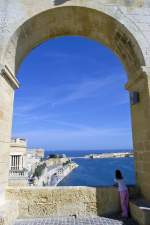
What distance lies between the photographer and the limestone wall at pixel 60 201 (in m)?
5.40

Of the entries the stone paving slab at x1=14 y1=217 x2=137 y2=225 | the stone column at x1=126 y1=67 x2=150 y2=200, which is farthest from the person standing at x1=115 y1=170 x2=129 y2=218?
the stone column at x1=126 y1=67 x2=150 y2=200

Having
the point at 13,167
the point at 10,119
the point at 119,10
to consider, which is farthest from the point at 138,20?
the point at 13,167

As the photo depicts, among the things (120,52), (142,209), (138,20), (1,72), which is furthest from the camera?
(120,52)

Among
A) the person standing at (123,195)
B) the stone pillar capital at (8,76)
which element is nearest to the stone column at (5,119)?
the stone pillar capital at (8,76)

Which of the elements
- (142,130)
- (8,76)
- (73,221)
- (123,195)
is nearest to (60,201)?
(73,221)

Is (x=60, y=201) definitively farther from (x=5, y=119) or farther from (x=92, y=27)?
(x=92, y=27)

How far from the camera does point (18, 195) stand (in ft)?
17.7

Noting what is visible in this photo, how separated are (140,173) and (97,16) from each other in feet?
14.0

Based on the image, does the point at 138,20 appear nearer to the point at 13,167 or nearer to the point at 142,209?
the point at 142,209

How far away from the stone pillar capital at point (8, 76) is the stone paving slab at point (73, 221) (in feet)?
11.2

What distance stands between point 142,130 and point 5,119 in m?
3.44

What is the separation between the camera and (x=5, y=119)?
5523 mm

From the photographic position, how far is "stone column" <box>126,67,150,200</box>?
525cm

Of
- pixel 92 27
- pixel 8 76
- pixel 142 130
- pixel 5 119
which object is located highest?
pixel 92 27
